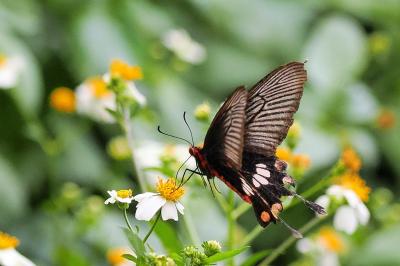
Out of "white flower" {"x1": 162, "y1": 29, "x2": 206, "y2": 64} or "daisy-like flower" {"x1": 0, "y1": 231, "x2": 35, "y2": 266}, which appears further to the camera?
"white flower" {"x1": 162, "y1": 29, "x2": 206, "y2": 64}

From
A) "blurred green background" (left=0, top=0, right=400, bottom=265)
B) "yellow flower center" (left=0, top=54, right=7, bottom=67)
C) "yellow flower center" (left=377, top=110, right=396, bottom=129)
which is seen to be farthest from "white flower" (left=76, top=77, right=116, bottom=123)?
"yellow flower center" (left=377, top=110, right=396, bottom=129)

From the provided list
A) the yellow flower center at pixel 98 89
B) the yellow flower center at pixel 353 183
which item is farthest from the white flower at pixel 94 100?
the yellow flower center at pixel 353 183

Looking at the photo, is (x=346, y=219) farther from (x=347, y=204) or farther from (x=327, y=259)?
(x=327, y=259)

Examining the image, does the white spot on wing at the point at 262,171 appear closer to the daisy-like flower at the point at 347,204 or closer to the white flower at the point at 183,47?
the daisy-like flower at the point at 347,204

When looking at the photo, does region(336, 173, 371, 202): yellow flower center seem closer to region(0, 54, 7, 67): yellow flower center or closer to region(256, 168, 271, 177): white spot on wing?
region(256, 168, 271, 177): white spot on wing

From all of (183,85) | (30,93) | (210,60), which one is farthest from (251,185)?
(210,60)

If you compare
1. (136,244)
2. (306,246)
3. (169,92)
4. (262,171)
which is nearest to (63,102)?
(169,92)
